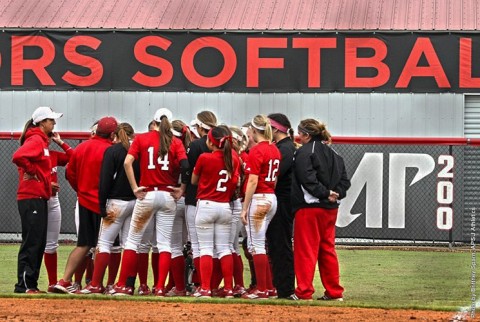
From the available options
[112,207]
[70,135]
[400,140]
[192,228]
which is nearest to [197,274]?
[192,228]

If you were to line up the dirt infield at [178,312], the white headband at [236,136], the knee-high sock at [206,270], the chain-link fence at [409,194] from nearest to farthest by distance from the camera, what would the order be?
the dirt infield at [178,312]
the knee-high sock at [206,270]
the white headband at [236,136]
the chain-link fence at [409,194]

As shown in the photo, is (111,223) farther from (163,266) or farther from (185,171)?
(185,171)

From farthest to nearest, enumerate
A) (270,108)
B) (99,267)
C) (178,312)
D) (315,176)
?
(270,108)
(99,267)
(315,176)
(178,312)

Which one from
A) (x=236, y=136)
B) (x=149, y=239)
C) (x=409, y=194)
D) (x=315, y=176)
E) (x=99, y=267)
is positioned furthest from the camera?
(x=409, y=194)

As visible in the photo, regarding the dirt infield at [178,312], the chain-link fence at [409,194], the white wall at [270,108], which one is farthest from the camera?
the white wall at [270,108]

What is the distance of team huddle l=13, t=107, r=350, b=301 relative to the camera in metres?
13.1

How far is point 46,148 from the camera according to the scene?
43.8 ft

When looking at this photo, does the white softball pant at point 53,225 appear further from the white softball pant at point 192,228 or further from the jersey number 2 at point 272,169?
the jersey number 2 at point 272,169

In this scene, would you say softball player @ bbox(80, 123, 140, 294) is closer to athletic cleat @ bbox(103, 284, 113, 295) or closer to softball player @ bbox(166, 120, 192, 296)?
athletic cleat @ bbox(103, 284, 113, 295)

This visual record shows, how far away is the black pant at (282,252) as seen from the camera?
13492mm

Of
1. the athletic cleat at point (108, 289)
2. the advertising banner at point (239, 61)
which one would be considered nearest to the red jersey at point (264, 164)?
the athletic cleat at point (108, 289)

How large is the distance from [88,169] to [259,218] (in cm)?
199

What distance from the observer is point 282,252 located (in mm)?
A: 13492

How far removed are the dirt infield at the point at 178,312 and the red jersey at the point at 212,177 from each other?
1382 mm
